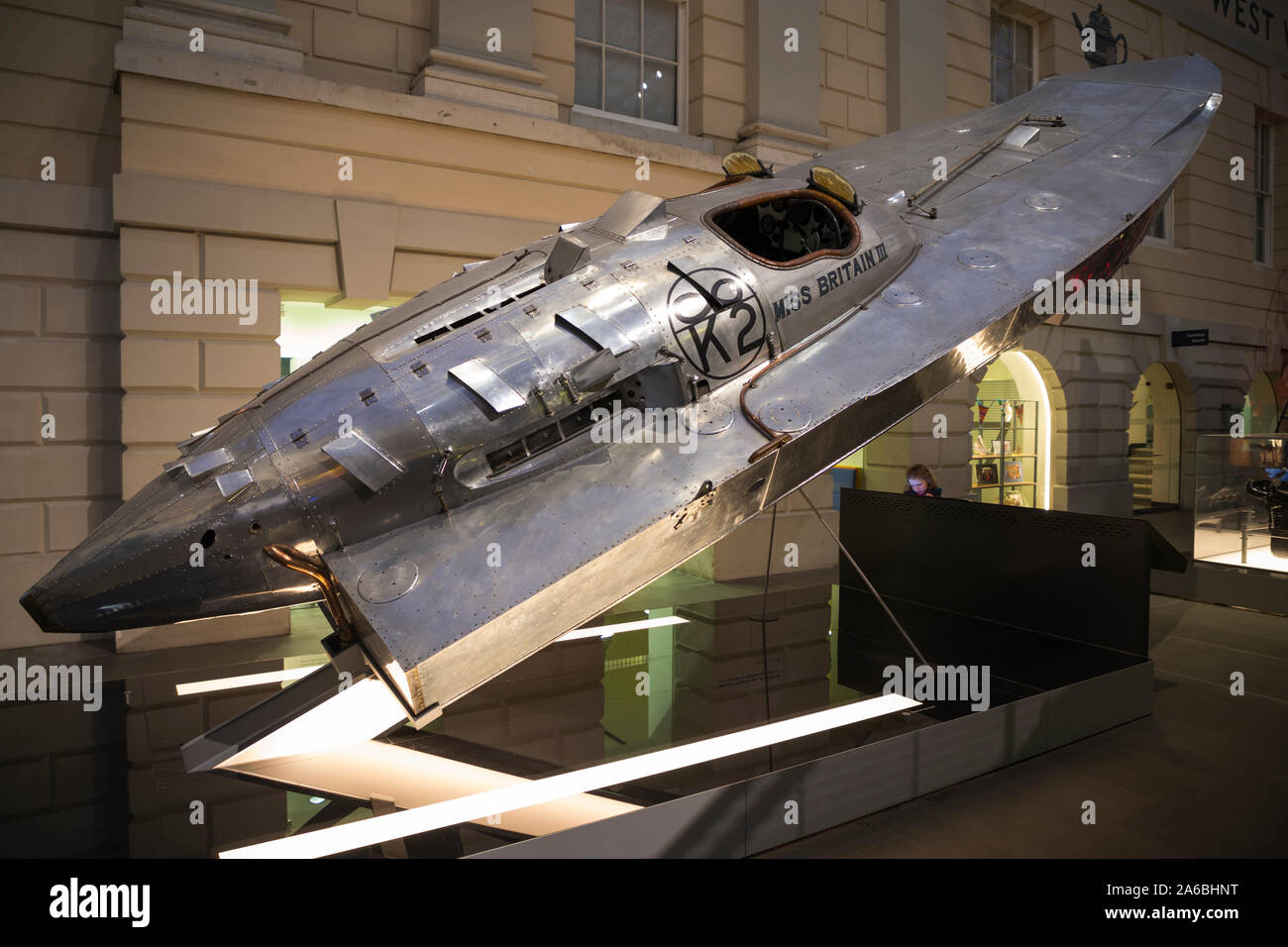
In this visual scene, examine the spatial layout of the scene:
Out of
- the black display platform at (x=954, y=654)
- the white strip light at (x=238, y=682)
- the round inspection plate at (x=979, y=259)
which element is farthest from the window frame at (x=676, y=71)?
the white strip light at (x=238, y=682)

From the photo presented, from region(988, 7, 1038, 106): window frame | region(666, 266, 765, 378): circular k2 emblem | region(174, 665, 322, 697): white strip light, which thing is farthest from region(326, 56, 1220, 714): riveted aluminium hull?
region(988, 7, 1038, 106): window frame

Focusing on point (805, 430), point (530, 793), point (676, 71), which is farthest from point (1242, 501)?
point (530, 793)

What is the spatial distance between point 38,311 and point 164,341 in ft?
3.64

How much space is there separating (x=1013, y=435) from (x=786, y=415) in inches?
408

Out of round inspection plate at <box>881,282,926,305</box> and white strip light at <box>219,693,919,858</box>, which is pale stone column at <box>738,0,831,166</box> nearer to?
round inspection plate at <box>881,282,926,305</box>

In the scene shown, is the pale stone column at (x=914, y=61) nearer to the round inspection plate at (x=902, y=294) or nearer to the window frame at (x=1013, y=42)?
the window frame at (x=1013, y=42)

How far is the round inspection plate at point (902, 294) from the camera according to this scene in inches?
166

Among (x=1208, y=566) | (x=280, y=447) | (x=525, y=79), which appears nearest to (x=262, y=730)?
(x=280, y=447)

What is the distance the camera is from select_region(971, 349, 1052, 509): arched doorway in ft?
39.6

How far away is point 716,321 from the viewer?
3.67 metres

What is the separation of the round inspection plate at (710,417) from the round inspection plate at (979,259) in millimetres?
1929

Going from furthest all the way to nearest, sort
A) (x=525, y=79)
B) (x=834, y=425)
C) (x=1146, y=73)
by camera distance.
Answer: (x=525, y=79), (x=1146, y=73), (x=834, y=425)

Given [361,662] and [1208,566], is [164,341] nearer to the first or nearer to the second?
[361,662]

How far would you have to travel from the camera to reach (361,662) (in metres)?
3.16
